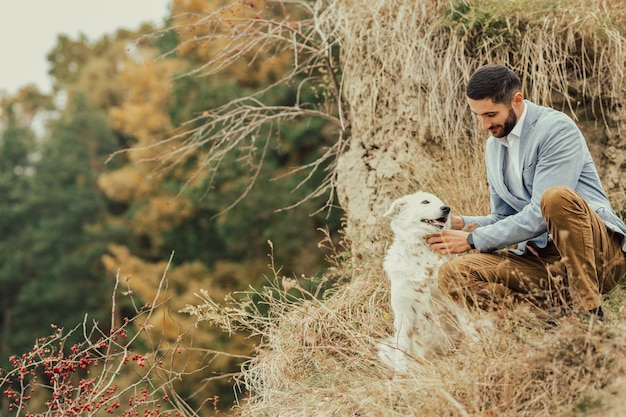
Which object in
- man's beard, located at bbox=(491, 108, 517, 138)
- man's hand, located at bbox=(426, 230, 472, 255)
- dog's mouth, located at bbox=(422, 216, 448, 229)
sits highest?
man's beard, located at bbox=(491, 108, 517, 138)

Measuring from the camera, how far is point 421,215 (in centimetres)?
405

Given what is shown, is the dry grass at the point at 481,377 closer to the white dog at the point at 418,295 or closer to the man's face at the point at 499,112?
the white dog at the point at 418,295

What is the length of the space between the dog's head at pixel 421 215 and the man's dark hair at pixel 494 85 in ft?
2.27

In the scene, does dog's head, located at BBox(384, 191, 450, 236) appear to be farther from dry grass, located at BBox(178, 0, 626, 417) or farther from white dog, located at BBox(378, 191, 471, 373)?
dry grass, located at BBox(178, 0, 626, 417)

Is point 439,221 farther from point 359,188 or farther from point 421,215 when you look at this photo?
point 359,188

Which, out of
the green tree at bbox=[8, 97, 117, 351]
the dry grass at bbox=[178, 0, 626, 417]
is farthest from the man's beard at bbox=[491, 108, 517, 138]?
the green tree at bbox=[8, 97, 117, 351]

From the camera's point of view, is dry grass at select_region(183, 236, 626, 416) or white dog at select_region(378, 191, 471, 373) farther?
white dog at select_region(378, 191, 471, 373)

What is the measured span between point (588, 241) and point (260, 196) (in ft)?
39.4

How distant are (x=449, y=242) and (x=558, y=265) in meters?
0.85

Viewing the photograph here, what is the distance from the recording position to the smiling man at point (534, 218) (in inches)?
135

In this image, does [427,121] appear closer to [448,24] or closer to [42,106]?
[448,24]

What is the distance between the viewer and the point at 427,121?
5.70 metres

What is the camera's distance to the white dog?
381cm

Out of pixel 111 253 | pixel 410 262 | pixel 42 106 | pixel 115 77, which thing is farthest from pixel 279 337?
pixel 42 106
